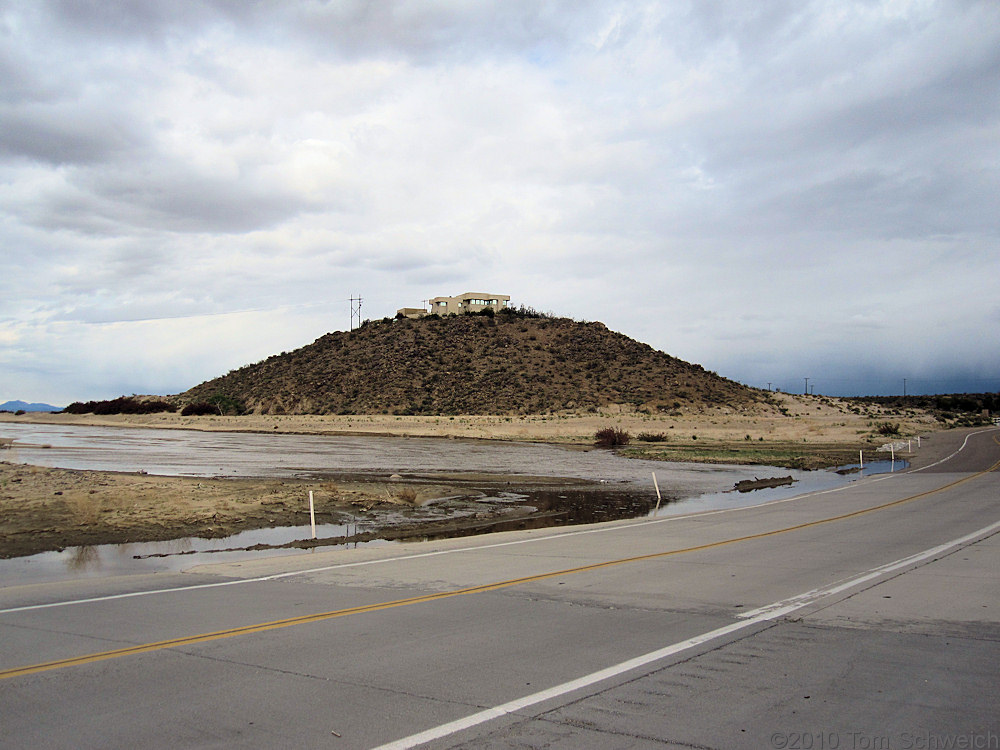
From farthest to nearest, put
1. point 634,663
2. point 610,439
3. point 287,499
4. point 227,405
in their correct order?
point 227,405 → point 610,439 → point 287,499 → point 634,663

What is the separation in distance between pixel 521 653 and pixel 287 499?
52.8ft

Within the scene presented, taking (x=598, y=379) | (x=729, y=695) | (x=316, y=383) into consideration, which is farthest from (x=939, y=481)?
(x=316, y=383)

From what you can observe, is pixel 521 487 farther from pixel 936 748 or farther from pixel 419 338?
pixel 419 338

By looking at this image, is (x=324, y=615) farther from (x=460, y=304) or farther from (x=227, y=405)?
(x=460, y=304)

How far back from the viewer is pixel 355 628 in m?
8.08

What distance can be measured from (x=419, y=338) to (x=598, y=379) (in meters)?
29.6

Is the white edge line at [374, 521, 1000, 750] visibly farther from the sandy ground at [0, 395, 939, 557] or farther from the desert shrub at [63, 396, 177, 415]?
the desert shrub at [63, 396, 177, 415]

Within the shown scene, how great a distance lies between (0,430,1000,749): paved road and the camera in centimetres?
526

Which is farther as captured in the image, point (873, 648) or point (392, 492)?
point (392, 492)

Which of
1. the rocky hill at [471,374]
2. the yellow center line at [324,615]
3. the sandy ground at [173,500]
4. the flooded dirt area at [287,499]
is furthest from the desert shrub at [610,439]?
the yellow center line at [324,615]

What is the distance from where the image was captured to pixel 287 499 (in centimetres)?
2188

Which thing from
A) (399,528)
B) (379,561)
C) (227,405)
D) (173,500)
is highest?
(227,405)

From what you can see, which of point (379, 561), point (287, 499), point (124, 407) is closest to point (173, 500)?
point (287, 499)

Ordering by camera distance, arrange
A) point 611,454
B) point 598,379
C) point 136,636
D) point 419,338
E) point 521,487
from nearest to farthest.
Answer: point 136,636 → point 521,487 → point 611,454 → point 598,379 → point 419,338
